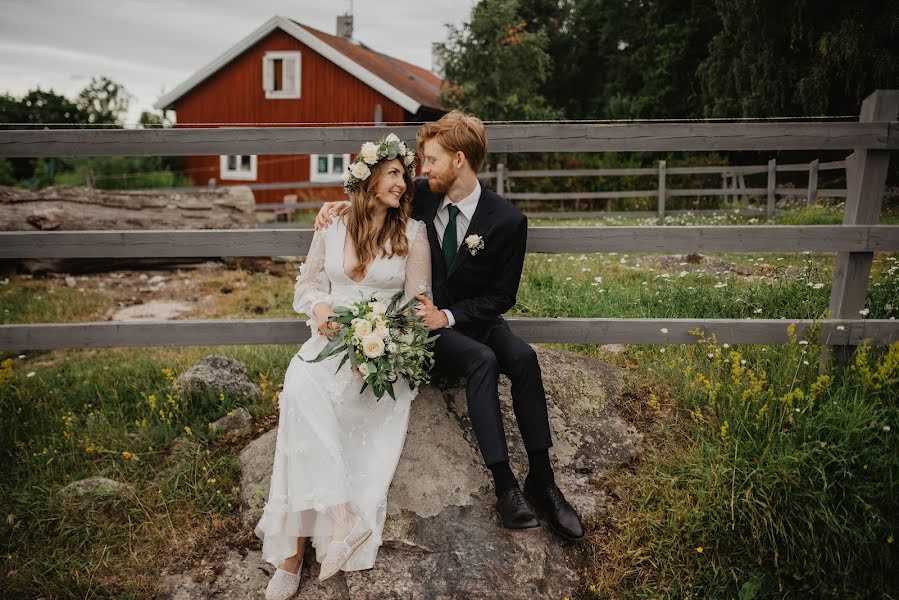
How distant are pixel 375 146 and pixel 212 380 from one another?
1.91 metres

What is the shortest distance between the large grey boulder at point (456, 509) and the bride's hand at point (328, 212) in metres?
1.04

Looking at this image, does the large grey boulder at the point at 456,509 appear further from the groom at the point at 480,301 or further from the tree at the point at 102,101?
the tree at the point at 102,101

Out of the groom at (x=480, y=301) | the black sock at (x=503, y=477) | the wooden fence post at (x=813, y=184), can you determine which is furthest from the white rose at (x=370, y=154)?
the wooden fence post at (x=813, y=184)

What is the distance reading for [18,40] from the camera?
595 cm

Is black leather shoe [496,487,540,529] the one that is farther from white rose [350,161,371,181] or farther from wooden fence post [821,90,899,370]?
wooden fence post [821,90,899,370]

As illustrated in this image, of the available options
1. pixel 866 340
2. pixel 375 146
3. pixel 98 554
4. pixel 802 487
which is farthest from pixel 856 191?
pixel 98 554

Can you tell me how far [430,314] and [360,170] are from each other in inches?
31.6

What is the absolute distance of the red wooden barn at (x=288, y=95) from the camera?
63.8ft

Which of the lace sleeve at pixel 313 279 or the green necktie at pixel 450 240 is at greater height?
the green necktie at pixel 450 240

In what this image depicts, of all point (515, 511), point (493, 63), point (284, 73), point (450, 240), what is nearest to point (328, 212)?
point (450, 240)

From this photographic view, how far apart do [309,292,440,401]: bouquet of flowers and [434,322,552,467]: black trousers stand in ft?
0.59

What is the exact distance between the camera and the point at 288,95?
20.3 meters

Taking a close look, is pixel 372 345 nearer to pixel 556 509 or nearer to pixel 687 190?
pixel 556 509

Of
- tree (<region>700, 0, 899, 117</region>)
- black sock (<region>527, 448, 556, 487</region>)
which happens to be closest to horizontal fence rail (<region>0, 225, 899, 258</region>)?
black sock (<region>527, 448, 556, 487</region>)
